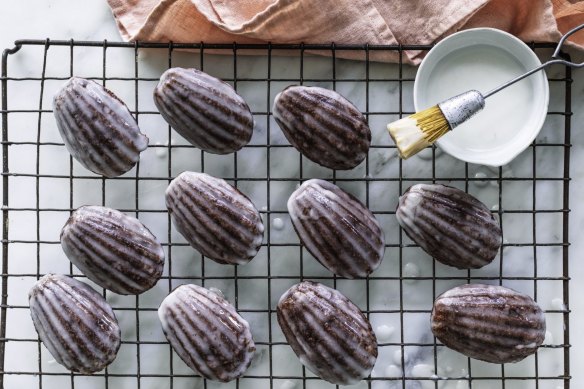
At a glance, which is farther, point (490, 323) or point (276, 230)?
Answer: point (276, 230)

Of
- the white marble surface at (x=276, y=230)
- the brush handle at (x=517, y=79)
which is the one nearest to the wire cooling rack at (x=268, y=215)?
the white marble surface at (x=276, y=230)

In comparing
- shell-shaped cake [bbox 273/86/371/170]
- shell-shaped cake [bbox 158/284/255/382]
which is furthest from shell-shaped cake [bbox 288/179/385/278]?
shell-shaped cake [bbox 158/284/255/382]

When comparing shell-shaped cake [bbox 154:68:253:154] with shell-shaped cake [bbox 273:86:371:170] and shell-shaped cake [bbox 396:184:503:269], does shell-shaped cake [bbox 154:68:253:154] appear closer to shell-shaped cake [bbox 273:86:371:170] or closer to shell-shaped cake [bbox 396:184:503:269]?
shell-shaped cake [bbox 273:86:371:170]

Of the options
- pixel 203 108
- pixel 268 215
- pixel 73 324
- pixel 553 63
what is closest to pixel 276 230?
pixel 268 215

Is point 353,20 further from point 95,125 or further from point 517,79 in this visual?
point 95,125

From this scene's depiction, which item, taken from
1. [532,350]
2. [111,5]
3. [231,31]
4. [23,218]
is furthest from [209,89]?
[532,350]

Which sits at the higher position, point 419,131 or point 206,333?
point 419,131
